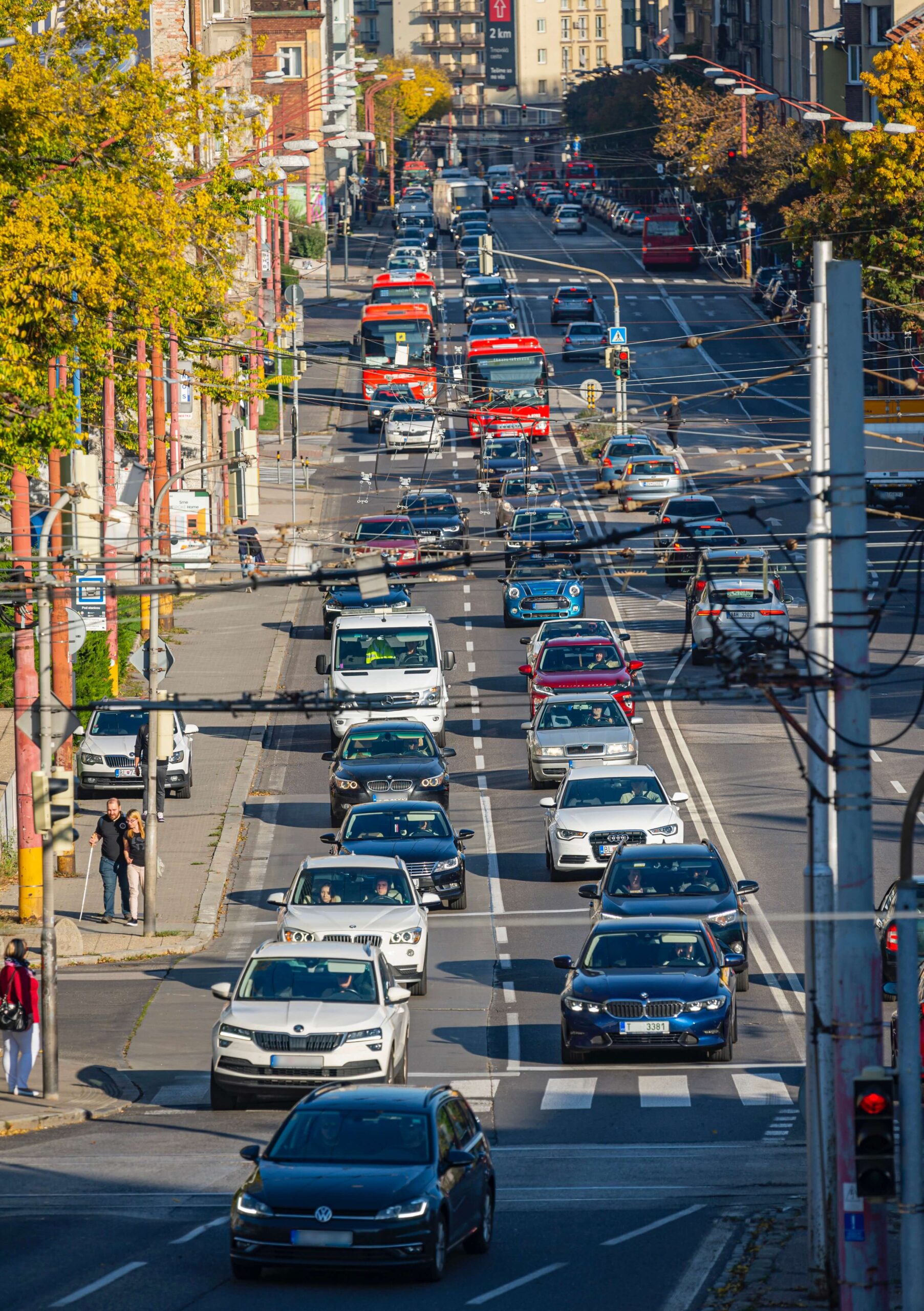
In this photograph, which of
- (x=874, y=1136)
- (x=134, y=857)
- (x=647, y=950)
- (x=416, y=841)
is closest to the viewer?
(x=874, y=1136)

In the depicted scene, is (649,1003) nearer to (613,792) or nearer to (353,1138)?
(353,1138)

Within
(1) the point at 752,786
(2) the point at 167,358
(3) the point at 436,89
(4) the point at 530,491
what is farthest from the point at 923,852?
(3) the point at 436,89

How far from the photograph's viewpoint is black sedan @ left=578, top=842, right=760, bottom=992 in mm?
24891

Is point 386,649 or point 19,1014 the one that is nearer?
point 19,1014

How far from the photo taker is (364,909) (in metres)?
25.6

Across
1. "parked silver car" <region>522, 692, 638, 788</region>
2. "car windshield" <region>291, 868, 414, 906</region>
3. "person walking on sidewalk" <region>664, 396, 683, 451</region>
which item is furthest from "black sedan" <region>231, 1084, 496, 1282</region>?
"person walking on sidewalk" <region>664, 396, 683, 451</region>

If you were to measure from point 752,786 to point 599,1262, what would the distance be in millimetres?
21654

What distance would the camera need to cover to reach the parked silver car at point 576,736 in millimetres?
35250

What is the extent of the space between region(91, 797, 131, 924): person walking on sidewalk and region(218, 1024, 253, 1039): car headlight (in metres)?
9.74

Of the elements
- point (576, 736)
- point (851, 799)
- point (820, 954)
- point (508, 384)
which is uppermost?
point (508, 384)

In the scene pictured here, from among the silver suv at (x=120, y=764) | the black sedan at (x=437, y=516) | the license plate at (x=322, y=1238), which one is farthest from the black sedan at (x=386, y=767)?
the license plate at (x=322, y=1238)

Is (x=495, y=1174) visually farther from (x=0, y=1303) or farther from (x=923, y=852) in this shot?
(x=923, y=852)

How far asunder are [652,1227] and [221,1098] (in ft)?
19.2

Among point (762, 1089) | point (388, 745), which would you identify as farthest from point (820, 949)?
point (388, 745)
